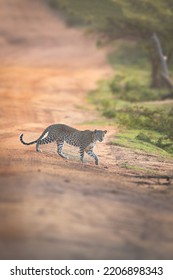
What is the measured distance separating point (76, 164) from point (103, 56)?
31.4 m

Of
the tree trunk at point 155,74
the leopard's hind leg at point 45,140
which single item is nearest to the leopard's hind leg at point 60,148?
the leopard's hind leg at point 45,140

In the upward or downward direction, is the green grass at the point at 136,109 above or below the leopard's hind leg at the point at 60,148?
below

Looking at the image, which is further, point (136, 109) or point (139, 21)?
point (139, 21)

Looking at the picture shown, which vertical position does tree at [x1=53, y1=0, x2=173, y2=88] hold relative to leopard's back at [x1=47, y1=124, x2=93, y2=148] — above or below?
below

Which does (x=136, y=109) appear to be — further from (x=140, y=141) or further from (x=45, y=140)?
(x=45, y=140)

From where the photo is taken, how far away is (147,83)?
119ft

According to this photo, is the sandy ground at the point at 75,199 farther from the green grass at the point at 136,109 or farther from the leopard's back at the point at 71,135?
the green grass at the point at 136,109

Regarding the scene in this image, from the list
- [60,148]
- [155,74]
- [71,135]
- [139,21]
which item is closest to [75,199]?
[71,135]

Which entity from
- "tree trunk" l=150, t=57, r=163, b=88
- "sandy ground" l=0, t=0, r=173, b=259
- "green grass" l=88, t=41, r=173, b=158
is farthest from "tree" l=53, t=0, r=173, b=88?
"sandy ground" l=0, t=0, r=173, b=259

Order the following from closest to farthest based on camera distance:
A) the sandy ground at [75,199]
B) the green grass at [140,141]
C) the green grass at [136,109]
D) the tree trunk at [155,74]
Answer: the sandy ground at [75,199]
the green grass at [140,141]
the green grass at [136,109]
the tree trunk at [155,74]

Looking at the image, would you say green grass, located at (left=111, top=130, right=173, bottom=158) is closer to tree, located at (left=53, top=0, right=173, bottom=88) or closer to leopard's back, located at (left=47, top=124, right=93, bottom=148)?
leopard's back, located at (left=47, top=124, right=93, bottom=148)
